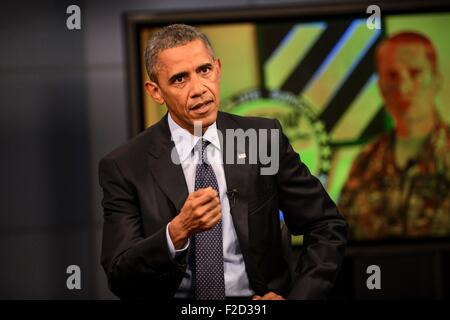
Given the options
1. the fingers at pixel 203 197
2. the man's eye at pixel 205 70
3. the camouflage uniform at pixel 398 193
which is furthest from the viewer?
the camouflage uniform at pixel 398 193

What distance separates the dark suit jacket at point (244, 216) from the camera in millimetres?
1941

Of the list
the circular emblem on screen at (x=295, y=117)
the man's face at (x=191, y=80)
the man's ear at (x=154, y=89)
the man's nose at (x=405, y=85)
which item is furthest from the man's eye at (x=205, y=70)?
the man's nose at (x=405, y=85)

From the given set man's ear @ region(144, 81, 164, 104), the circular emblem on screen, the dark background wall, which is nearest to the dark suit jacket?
man's ear @ region(144, 81, 164, 104)

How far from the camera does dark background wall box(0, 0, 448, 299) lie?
400 centimetres

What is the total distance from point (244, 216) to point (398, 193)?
214 centimetres

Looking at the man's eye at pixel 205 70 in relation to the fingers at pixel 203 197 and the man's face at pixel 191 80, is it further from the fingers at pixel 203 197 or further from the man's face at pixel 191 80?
the fingers at pixel 203 197

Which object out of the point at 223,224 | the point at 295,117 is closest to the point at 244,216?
the point at 223,224

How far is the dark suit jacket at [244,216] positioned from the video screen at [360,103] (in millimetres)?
1863

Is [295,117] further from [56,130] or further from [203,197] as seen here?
[203,197]

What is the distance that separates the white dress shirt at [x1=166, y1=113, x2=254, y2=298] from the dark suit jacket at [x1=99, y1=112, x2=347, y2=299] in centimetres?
3

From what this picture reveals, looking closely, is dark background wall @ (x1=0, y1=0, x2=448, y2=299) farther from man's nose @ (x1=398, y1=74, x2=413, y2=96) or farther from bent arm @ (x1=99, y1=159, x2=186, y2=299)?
bent arm @ (x1=99, y1=159, x2=186, y2=299)

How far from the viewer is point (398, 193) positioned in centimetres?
393
